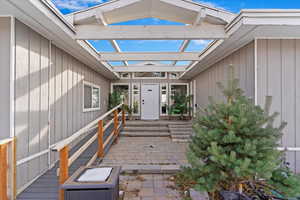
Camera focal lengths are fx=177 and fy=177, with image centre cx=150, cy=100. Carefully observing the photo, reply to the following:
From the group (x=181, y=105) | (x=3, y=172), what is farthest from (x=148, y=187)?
(x=181, y=105)

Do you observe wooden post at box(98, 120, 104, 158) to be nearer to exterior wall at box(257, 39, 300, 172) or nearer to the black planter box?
the black planter box

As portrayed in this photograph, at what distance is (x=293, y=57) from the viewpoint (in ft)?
10.5

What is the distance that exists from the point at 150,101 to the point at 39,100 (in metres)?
6.49

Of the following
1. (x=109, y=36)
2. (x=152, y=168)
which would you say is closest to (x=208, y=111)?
(x=152, y=168)

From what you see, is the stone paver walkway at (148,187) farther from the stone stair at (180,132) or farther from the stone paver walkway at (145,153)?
the stone stair at (180,132)

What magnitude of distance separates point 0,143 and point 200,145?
2.43 meters

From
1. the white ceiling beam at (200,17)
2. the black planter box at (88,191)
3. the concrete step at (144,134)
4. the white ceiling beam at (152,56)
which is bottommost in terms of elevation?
the concrete step at (144,134)

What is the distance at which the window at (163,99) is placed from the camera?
928cm

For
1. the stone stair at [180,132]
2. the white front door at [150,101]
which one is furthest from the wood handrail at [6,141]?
the white front door at [150,101]

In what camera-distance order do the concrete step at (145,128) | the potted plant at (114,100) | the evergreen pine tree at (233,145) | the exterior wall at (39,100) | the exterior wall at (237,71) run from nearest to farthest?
the evergreen pine tree at (233,145) < the exterior wall at (39,100) < the exterior wall at (237,71) < the concrete step at (145,128) < the potted plant at (114,100)

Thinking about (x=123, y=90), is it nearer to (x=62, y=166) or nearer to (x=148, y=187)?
(x=148, y=187)

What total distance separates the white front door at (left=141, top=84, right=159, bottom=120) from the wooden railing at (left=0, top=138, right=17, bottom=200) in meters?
7.05

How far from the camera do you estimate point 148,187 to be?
2865mm

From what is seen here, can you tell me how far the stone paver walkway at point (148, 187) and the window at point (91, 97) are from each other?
3153 mm
